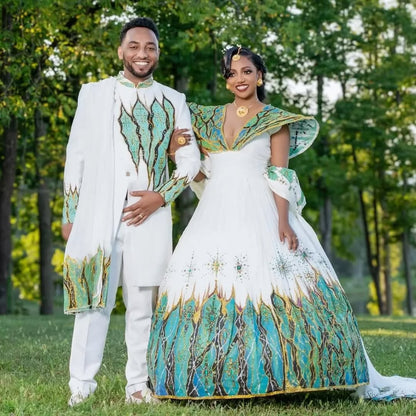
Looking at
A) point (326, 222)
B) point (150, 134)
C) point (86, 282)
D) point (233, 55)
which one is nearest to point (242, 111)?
point (233, 55)

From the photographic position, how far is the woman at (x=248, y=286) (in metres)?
5.71

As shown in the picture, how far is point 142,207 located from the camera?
590 cm

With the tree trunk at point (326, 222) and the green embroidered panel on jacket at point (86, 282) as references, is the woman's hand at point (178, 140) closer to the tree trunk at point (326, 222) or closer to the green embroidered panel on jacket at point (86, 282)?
the green embroidered panel on jacket at point (86, 282)

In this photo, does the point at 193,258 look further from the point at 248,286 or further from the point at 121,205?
the point at 121,205

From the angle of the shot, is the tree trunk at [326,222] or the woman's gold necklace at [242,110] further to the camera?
the tree trunk at [326,222]

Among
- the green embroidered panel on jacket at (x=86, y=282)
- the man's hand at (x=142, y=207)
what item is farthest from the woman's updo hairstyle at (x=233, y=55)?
the green embroidered panel on jacket at (x=86, y=282)

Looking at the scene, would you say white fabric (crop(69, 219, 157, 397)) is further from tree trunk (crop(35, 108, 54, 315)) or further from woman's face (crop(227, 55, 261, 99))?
tree trunk (crop(35, 108, 54, 315))

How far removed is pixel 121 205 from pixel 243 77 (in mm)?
1265

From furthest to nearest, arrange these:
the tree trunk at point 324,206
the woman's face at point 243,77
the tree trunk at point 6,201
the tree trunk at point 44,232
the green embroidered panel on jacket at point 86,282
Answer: the tree trunk at point 324,206 → the tree trunk at point 44,232 → the tree trunk at point 6,201 → the woman's face at point 243,77 → the green embroidered panel on jacket at point 86,282

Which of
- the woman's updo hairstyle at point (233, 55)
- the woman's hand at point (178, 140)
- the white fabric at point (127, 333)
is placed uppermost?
the woman's updo hairstyle at point (233, 55)

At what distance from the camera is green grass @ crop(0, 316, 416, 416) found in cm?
568

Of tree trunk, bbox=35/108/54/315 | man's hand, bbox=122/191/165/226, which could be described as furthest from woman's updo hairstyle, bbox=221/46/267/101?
tree trunk, bbox=35/108/54/315

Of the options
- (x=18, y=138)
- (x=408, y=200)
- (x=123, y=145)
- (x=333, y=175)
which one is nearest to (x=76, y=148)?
(x=123, y=145)

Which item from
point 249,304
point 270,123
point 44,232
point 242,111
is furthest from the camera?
point 44,232
